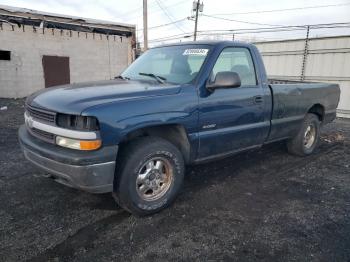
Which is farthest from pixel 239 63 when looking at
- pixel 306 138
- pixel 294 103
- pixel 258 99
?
pixel 306 138

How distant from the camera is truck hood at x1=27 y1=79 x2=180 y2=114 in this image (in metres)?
2.92

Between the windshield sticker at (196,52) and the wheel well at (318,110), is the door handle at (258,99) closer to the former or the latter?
the windshield sticker at (196,52)

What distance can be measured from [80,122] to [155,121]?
2.50 ft

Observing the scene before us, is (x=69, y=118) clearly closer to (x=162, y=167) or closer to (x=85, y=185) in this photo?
(x=85, y=185)

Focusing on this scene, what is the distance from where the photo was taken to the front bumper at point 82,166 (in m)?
2.84

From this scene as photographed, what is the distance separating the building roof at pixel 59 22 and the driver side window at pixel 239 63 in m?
12.9

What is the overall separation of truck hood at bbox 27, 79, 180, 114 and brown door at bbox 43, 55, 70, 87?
12.6 metres

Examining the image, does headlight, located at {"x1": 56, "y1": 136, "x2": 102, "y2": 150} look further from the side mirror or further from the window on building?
the window on building

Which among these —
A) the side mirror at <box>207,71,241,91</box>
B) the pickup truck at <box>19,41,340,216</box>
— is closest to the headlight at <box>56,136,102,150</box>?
the pickup truck at <box>19,41,340,216</box>

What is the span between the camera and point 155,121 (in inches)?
127

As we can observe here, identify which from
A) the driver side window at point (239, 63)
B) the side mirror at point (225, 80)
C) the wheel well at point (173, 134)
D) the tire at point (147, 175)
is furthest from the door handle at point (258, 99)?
the tire at point (147, 175)

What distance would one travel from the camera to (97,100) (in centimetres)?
297

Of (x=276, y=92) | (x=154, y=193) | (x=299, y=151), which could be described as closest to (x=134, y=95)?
(x=154, y=193)

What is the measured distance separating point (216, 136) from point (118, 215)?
1.51 m
